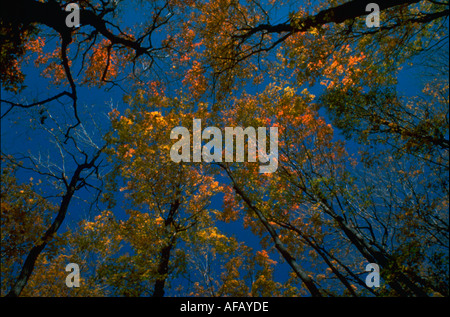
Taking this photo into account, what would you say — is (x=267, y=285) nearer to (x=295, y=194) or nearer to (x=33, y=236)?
(x=295, y=194)

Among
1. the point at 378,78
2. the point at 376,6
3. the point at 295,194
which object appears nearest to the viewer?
the point at 376,6

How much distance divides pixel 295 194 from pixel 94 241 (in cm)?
830

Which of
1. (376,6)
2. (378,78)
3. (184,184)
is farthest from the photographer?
(184,184)

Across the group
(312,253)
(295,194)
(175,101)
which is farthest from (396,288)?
(175,101)

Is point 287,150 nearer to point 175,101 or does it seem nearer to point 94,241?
point 175,101

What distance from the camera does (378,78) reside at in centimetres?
650

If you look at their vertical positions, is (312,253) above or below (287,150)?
below

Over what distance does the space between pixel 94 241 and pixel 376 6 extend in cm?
1149
